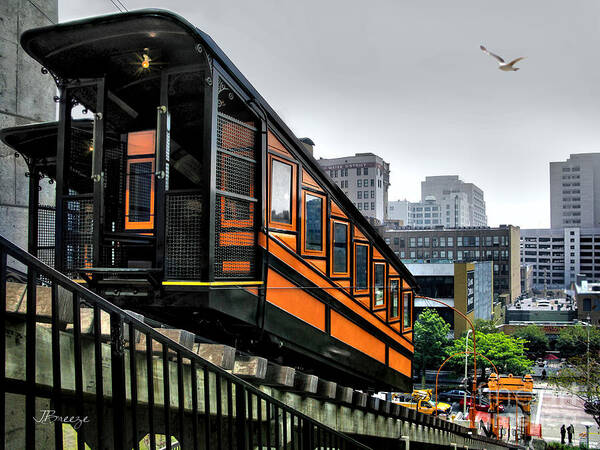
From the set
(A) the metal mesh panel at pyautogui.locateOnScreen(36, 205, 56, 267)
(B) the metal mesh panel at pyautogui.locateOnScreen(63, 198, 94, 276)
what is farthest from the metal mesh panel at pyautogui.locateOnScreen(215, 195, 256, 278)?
(A) the metal mesh panel at pyautogui.locateOnScreen(36, 205, 56, 267)

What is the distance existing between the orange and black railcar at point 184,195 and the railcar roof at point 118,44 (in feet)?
0.06

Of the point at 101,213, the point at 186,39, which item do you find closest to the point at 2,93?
the point at 101,213

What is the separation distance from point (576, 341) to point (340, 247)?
5015 cm

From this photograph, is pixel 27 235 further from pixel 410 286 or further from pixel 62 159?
pixel 410 286

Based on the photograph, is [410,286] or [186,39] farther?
[410,286]

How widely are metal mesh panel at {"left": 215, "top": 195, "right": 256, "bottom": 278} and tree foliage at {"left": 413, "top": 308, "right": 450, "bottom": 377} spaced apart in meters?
38.2

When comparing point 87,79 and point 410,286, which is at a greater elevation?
point 87,79

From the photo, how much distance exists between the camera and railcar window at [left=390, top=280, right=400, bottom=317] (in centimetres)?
1052

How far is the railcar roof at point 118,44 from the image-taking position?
17.0 feet

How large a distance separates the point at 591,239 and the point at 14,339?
13394 centimetres

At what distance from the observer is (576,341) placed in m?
49.3

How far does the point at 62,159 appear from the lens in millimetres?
6277

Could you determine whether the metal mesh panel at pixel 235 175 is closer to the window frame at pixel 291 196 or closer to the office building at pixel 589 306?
the window frame at pixel 291 196

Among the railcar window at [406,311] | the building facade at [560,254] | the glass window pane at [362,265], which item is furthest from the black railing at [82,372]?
the building facade at [560,254]
